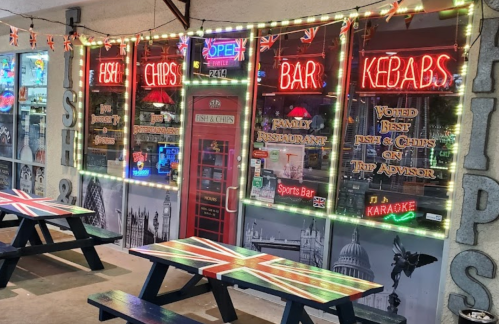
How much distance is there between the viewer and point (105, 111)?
6617mm

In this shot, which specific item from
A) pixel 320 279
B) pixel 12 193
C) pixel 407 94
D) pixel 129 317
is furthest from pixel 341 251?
pixel 12 193

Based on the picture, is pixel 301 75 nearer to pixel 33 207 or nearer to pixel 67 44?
pixel 33 207

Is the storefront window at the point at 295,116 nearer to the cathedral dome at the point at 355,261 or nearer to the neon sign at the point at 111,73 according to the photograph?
the cathedral dome at the point at 355,261

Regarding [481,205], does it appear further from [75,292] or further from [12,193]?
[12,193]

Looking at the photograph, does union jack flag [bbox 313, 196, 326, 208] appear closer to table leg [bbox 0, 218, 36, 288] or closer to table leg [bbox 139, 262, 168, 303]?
table leg [bbox 139, 262, 168, 303]

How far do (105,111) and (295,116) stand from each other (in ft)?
10.3

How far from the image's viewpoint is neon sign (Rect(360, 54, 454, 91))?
153 inches

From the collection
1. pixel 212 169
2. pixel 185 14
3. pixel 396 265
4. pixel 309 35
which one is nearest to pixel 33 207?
pixel 212 169

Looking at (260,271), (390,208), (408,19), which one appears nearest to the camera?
(260,271)

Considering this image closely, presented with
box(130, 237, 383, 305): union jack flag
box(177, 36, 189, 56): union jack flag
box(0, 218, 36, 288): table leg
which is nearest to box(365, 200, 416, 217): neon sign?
box(130, 237, 383, 305): union jack flag

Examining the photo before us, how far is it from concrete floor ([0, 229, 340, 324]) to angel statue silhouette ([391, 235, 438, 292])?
2.65 feet

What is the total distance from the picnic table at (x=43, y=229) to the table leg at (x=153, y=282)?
5.84ft

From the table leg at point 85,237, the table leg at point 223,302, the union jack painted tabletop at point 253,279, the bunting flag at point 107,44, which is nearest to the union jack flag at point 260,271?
the union jack painted tabletop at point 253,279

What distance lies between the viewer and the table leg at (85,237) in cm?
542
